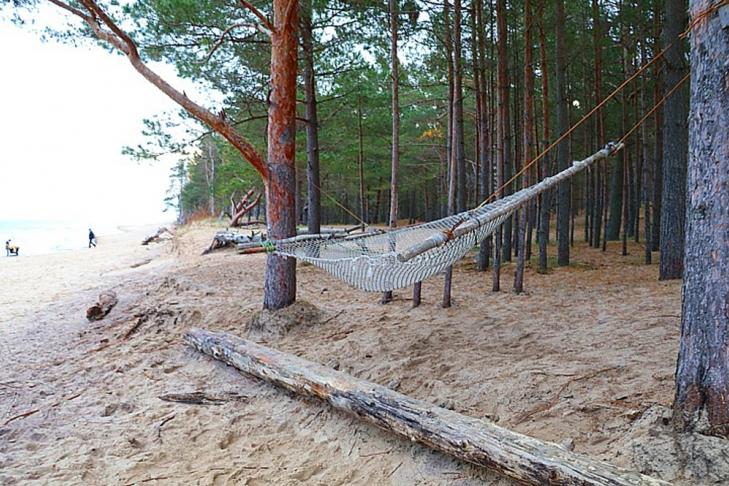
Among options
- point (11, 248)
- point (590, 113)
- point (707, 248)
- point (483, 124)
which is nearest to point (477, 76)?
point (483, 124)

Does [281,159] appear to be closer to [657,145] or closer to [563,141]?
[563,141]

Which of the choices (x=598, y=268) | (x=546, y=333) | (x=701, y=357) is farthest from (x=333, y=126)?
(x=701, y=357)

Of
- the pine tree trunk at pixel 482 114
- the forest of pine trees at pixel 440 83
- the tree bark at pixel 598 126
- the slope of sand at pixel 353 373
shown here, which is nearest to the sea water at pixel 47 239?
the forest of pine trees at pixel 440 83

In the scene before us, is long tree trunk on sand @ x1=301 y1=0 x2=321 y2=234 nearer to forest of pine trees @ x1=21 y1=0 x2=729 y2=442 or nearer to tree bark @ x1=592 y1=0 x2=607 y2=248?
forest of pine trees @ x1=21 y1=0 x2=729 y2=442

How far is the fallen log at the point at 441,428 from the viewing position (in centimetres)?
125

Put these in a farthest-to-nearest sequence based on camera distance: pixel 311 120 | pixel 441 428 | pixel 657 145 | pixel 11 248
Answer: pixel 11 248 < pixel 657 145 < pixel 311 120 < pixel 441 428

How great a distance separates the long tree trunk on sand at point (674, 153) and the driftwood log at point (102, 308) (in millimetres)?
5486

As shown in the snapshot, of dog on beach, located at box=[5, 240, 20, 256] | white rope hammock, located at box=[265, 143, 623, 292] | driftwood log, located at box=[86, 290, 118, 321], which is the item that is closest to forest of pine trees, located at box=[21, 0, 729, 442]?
white rope hammock, located at box=[265, 143, 623, 292]

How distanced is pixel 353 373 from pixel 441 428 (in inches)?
35.6

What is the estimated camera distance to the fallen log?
1249 millimetres

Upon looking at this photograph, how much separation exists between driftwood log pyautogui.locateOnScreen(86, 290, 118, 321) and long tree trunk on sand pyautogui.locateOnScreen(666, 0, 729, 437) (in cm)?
459

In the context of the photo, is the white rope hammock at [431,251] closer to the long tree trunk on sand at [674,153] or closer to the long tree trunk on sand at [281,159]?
the long tree trunk on sand at [281,159]

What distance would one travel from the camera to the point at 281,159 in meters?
3.50

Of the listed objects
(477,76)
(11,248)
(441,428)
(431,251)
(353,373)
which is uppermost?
(477,76)
